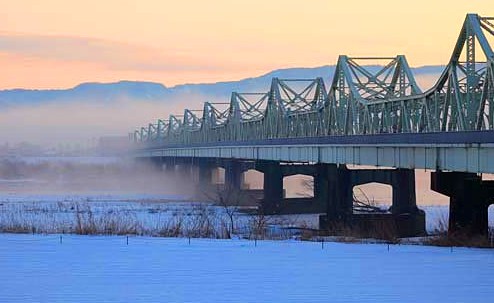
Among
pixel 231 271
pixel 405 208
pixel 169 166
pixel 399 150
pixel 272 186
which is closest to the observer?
pixel 231 271

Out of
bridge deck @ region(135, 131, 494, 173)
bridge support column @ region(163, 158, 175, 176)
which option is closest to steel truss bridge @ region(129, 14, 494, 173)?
bridge deck @ region(135, 131, 494, 173)

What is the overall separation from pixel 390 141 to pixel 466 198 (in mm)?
5255

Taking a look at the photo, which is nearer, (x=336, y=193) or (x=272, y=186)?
(x=336, y=193)

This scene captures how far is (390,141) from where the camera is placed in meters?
37.6

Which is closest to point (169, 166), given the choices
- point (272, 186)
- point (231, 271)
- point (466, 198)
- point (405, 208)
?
point (272, 186)

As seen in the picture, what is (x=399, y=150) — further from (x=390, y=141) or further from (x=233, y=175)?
(x=233, y=175)

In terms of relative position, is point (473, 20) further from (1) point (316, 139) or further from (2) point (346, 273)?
(1) point (316, 139)

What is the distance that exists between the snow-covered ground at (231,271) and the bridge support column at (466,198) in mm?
8759

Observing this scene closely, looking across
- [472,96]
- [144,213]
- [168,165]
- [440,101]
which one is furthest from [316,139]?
[168,165]

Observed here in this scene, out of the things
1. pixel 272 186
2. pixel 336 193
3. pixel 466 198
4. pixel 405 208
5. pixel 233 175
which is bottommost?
pixel 405 208

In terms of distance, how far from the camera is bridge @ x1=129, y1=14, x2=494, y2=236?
31.1 m

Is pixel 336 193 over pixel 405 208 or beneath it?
over

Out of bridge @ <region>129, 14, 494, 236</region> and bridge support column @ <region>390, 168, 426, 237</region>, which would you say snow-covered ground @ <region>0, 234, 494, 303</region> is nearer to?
bridge @ <region>129, 14, 494, 236</region>

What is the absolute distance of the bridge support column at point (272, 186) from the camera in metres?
61.4
